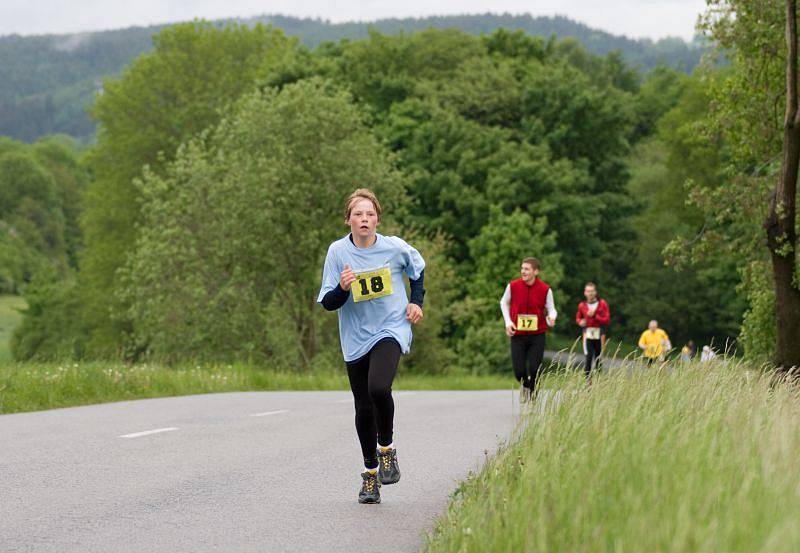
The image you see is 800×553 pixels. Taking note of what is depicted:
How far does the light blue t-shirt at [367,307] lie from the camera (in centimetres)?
784

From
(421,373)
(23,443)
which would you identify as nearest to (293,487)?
(23,443)

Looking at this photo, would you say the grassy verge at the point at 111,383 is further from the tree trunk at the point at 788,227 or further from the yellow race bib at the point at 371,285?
the tree trunk at the point at 788,227

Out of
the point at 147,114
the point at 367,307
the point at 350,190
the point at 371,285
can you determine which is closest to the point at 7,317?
the point at 147,114

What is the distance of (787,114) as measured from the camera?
1806cm

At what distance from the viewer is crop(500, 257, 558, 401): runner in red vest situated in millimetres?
14328

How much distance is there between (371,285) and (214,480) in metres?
2.07

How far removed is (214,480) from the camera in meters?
8.77

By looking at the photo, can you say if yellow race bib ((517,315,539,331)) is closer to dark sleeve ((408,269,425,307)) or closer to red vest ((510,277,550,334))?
red vest ((510,277,550,334))

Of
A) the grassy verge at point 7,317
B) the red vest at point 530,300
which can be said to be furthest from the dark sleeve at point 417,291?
the grassy verge at point 7,317

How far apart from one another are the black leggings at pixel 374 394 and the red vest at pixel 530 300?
6551 mm

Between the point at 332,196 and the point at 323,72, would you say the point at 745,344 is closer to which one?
the point at 332,196

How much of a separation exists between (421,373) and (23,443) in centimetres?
2483

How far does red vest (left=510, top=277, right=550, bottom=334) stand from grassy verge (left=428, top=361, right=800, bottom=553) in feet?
19.1

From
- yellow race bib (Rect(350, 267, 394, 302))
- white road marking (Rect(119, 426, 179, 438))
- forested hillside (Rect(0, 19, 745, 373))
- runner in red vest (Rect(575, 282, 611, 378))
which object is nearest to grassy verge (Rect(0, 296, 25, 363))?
forested hillside (Rect(0, 19, 745, 373))
